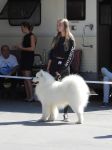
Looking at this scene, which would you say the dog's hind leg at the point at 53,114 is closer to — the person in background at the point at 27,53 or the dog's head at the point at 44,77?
the dog's head at the point at 44,77

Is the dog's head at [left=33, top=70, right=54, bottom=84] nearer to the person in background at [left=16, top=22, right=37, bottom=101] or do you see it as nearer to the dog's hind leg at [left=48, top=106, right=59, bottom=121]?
the dog's hind leg at [left=48, top=106, right=59, bottom=121]

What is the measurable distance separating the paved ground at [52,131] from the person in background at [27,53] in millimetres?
1023

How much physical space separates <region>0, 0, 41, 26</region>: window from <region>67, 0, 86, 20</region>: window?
0.78 metres

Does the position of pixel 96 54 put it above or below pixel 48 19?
below

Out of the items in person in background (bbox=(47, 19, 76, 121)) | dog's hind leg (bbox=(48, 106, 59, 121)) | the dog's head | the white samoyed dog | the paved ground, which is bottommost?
the paved ground

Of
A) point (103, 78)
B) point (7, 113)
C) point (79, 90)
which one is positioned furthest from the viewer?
point (103, 78)

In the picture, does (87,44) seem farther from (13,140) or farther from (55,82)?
(13,140)

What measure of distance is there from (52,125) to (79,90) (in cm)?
78

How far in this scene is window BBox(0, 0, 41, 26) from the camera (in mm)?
13234

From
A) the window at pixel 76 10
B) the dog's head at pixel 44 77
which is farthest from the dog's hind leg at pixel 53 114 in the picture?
the window at pixel 76 10

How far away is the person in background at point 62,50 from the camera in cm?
1011

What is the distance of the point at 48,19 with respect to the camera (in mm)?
13094

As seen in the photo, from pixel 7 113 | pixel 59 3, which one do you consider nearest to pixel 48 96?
pixel 7 113

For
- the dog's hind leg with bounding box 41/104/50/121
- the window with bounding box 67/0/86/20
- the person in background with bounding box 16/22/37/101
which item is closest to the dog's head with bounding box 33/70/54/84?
the dog's hind leg with bounding box 41/104/50/121
